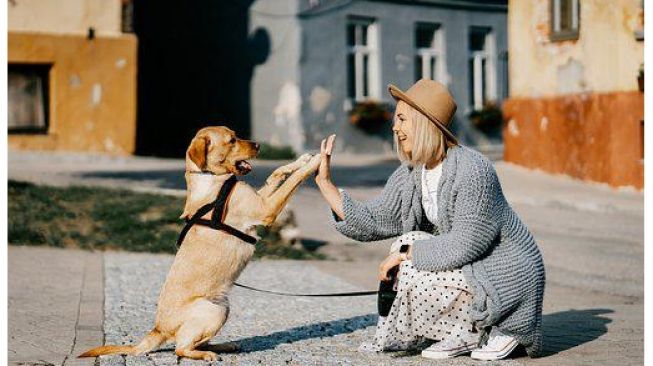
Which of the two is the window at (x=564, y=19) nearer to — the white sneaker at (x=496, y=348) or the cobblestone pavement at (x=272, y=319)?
the cobblestone pavement at (x=272, y=319)

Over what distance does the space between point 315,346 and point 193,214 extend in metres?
1.10

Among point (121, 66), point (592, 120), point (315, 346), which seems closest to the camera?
point (315, 346)

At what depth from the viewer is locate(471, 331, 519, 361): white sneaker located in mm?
5777

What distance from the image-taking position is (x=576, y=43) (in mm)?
16656

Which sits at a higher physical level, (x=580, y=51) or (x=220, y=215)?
(x=580, y=51)

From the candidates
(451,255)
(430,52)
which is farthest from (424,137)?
(430,52)

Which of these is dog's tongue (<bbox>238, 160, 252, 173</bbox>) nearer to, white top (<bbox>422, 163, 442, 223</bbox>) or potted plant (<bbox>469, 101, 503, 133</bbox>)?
white top (<bbox>422, 163, 442, 223</bbox>)

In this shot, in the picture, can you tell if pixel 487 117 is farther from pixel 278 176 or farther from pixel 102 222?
pixel 278 176

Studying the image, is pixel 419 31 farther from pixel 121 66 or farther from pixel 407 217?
pixel 407 217

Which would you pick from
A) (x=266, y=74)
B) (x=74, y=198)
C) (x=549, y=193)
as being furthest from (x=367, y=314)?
(x=266, y=74)

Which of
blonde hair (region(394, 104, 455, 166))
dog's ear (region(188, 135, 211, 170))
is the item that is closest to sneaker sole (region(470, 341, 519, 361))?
blonde hair (region(394, 104, 455, 166))

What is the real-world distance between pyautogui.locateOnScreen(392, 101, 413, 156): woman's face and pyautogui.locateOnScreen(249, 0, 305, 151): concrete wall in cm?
1736

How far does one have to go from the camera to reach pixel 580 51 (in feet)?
54.4

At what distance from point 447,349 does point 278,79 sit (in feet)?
60.1
